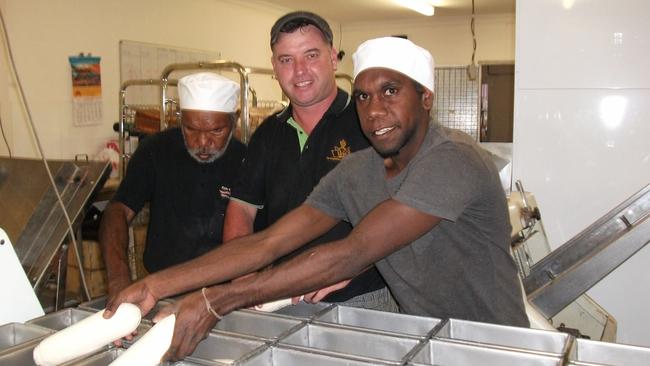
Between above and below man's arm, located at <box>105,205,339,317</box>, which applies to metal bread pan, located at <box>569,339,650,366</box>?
below

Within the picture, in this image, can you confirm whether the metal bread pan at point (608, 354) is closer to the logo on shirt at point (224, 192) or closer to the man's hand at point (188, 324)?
the man's hand at point (188, 324)

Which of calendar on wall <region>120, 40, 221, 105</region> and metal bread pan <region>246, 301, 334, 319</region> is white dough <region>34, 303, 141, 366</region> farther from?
calendar on wall <region>120, 40, 221, 105</region>

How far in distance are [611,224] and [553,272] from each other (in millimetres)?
277

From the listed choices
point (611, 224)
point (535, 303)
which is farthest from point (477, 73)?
point (535, 303)

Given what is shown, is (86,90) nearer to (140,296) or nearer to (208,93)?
(208,93)

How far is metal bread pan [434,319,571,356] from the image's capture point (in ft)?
3.10

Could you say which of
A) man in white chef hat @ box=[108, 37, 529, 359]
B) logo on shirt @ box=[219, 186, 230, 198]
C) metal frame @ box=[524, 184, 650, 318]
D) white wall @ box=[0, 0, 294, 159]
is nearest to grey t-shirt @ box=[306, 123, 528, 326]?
man in white chef hat @ box=[108, 37, 529, 359]

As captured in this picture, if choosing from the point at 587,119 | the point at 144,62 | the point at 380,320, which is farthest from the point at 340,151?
the point at 144,62

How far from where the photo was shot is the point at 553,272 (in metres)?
2.19

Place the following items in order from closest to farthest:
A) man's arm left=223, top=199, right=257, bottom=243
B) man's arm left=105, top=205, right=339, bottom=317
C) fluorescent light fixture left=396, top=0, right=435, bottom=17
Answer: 1. man's arm left=105, top=205, right=339, bottom=317
2. man's arm left=223, top=199, right=257, bottom=243
3. fluorescent light fixture left=396, top=0, right=435, bottom=17

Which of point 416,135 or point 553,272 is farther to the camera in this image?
point 553,272

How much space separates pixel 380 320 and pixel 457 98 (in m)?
3.42

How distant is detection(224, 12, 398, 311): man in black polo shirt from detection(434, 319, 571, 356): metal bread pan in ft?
2.26

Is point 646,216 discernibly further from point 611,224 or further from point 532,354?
point 532,354
